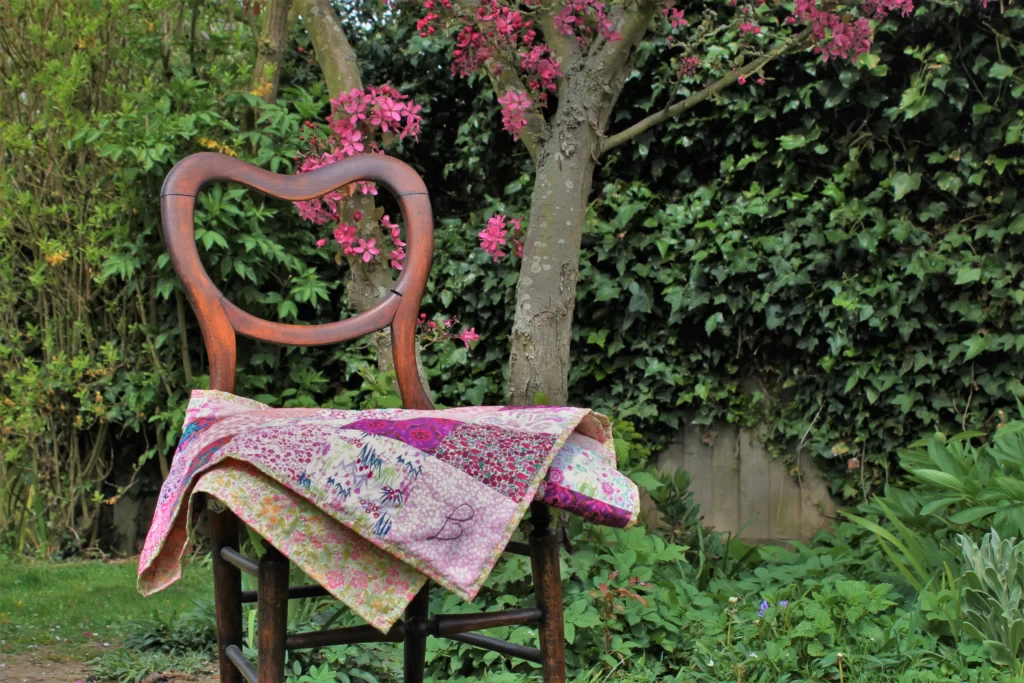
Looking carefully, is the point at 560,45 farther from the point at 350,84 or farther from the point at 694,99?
the point at 350,84

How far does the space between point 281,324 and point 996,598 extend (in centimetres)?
160

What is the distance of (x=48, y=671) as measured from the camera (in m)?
2.13

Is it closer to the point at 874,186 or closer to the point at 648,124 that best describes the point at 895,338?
the point at 874,186

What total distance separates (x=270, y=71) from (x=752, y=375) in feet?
6.68

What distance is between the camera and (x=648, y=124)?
2.35 meters

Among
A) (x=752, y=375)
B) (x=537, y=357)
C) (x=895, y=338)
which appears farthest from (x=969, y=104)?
(x=537, y=357)

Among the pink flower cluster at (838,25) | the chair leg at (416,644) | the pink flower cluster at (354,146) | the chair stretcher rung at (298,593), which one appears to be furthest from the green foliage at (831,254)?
the chair stretcher rung at (298,593)

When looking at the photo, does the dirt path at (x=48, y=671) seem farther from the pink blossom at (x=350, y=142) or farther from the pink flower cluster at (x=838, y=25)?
the pink flower cluster at (x=838, y=25)

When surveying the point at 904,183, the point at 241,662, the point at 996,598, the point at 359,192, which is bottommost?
the point at 996,598

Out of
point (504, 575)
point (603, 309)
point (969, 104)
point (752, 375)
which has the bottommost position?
point (504, 575)

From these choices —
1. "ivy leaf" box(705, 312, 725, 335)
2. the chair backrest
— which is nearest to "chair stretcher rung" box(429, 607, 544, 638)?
the chair backrest

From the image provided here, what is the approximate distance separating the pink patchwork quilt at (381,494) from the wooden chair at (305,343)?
0.30 feet

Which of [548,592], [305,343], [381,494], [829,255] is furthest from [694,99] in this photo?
[381,494]

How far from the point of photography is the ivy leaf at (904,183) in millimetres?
2730
